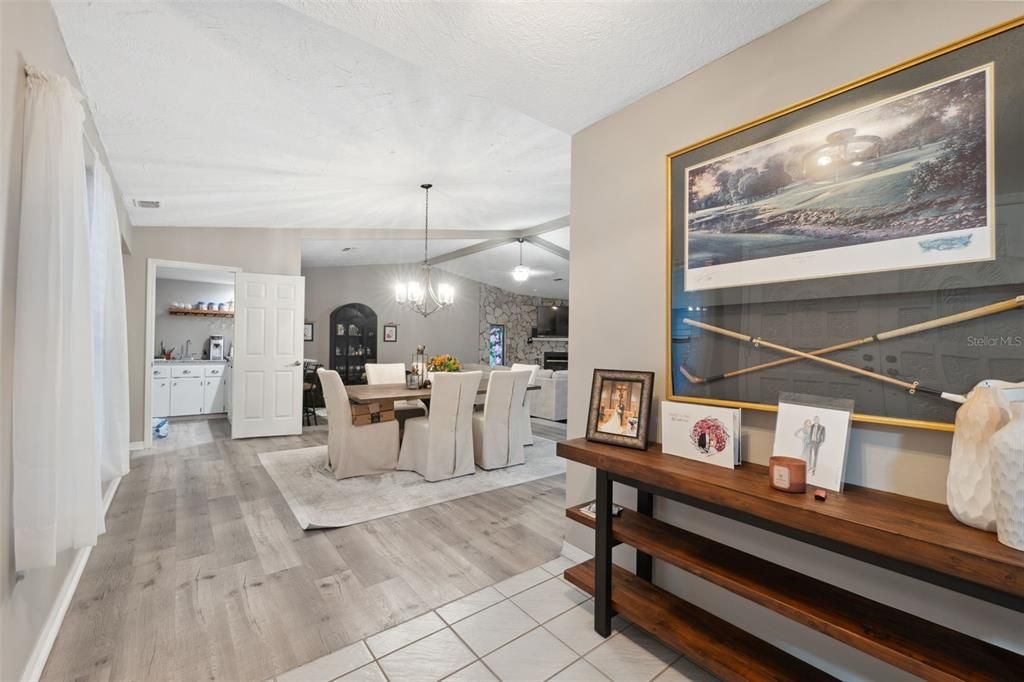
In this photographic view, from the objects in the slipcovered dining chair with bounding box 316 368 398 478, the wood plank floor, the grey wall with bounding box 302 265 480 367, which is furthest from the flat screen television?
the wood plank floor

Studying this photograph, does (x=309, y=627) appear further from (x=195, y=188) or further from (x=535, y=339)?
(x=535, y=339)

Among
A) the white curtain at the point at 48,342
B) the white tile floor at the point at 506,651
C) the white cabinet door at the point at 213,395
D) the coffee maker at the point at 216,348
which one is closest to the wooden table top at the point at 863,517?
the white tile floor at the point at 506,651

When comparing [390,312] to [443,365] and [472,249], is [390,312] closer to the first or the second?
[472,249]

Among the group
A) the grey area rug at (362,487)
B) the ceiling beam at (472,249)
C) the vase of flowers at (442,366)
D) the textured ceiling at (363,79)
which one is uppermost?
the ceiling beam at (472,249)

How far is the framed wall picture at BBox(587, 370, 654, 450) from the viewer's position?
5.96 ft

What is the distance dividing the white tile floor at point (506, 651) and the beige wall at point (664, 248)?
1.07 feet

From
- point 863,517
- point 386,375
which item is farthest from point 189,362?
point 863,517

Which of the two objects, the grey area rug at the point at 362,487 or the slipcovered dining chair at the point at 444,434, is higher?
the slipcovered dining chair at the point at 444,434

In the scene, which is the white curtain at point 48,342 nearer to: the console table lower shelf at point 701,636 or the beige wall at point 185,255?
the console table lower shelf at point 701,636

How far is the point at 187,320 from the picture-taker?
7289 millimetres

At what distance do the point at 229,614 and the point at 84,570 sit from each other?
3.31 feet

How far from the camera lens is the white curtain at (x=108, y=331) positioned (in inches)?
85.4

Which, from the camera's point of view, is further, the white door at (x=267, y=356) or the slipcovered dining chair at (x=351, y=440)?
the white door at (x=267, y=356)

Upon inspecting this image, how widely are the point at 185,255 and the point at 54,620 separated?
14.1 feet
